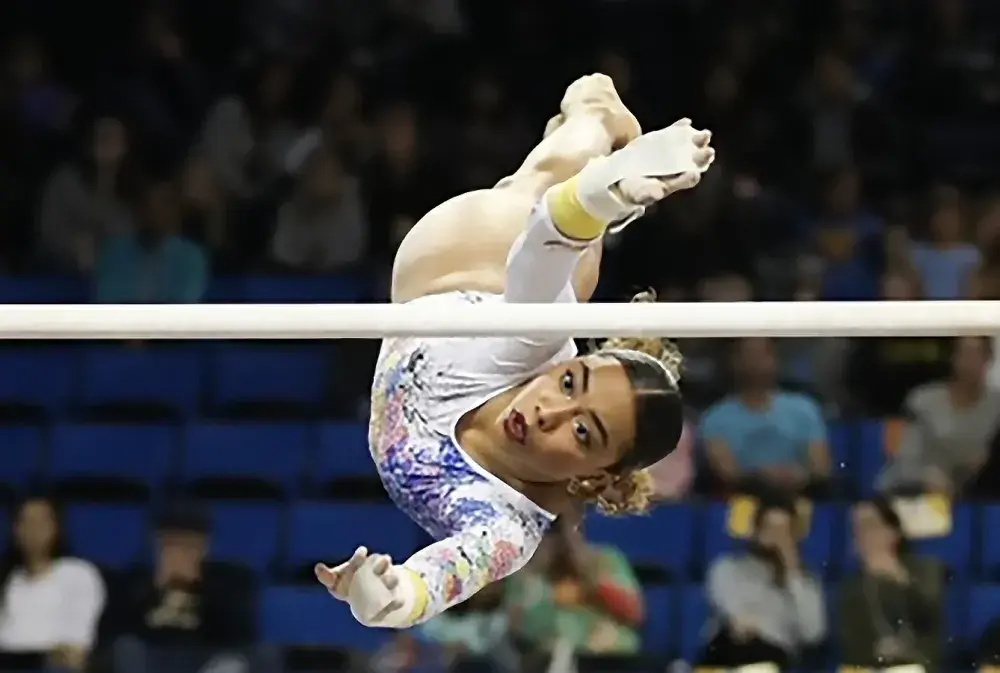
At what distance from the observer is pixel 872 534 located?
2.75 meters

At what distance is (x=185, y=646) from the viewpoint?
275 centimetres

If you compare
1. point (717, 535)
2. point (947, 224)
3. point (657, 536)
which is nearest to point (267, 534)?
point (657, 536)

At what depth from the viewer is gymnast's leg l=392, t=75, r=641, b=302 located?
6.10 ft

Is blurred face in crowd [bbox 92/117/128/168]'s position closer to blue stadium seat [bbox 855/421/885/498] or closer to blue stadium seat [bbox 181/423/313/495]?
blue stadium seat [bbox 181/423/313/495]

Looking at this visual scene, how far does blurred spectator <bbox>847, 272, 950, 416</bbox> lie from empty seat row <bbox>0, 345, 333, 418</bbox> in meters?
0.98

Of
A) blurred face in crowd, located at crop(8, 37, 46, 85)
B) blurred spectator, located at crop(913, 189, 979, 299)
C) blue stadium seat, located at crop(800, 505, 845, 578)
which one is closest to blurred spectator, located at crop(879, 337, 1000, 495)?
blue stadium seat, located at crop(800, 505, 845, 578)

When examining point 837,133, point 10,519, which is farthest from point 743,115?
point 10,519

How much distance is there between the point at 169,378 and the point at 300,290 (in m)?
0.33

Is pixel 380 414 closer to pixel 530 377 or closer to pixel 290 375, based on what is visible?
pixel 530 377

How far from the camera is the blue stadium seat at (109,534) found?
9.52 ft

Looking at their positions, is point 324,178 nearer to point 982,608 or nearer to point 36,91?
point 36,91

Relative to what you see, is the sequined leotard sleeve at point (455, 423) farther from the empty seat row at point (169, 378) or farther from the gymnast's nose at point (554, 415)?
the empty seat row at point (169, 378)

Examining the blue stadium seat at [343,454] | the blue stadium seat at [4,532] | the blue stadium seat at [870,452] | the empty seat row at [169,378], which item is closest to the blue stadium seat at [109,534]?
the blue stadium seat at [4,532]

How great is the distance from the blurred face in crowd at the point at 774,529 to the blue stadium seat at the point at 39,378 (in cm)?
133
